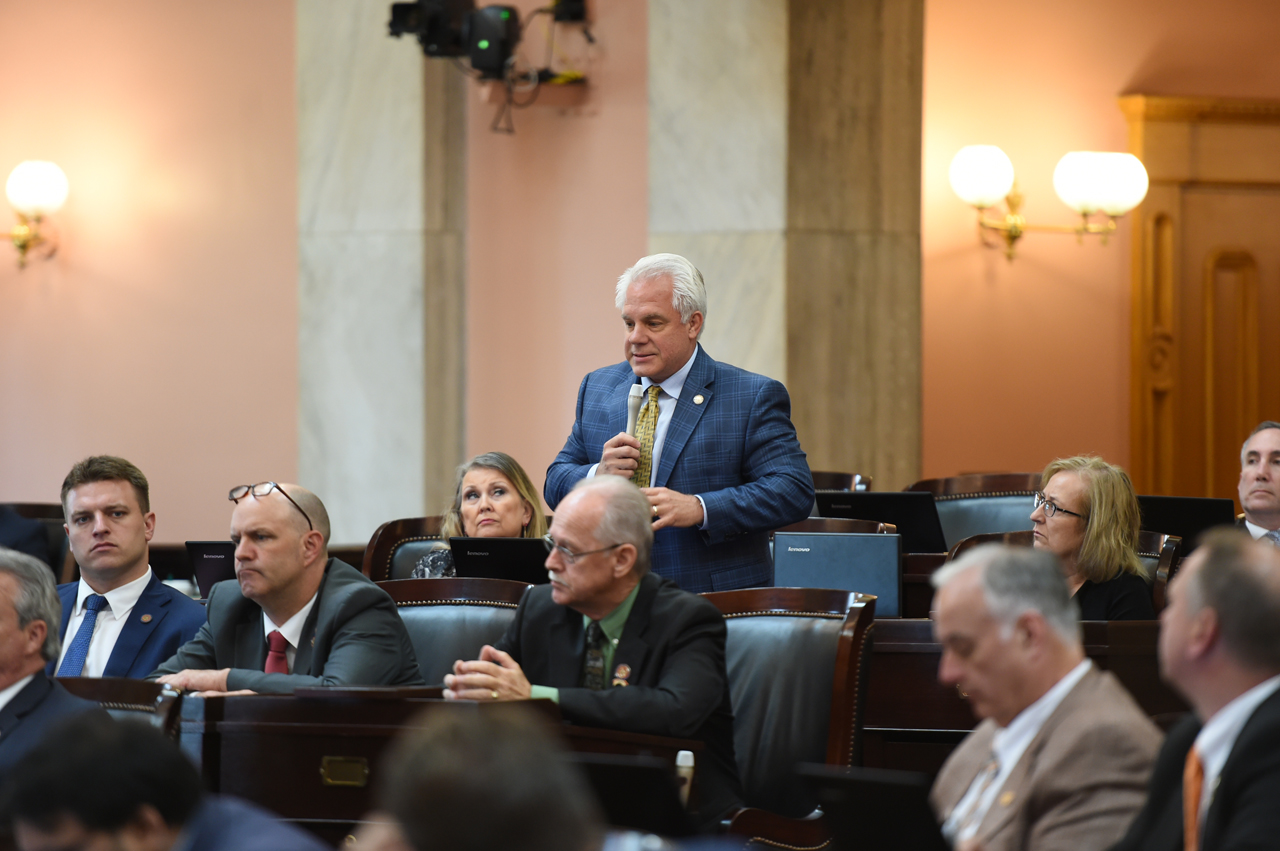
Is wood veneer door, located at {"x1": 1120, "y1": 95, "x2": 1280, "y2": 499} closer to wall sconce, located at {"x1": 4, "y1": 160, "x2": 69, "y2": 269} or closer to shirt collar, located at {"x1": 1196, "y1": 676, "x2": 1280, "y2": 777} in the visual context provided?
wall sconce, located at {"x1": 4, "y1": 160, "x2": 69, "y2": 269}

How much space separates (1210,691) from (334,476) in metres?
5.77

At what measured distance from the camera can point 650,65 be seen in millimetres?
6617

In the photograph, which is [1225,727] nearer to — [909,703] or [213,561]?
[909,703]

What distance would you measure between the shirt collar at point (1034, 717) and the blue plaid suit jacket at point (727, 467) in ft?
4.77

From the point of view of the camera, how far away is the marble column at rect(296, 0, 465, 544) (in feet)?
23.4

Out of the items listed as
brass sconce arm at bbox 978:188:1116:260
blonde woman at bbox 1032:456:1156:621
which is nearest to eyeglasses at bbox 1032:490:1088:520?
blonde woman at bbox 1032:456:1156:621

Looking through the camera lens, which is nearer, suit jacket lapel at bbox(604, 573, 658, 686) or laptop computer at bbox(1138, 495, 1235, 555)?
suit jacket lapel at bbox(604, 573, 658, 686)

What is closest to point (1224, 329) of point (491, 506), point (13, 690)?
point (491, 506)

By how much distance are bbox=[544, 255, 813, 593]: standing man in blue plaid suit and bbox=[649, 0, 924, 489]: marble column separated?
270 centimetres

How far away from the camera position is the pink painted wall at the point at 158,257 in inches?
300

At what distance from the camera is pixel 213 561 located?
13.0ft

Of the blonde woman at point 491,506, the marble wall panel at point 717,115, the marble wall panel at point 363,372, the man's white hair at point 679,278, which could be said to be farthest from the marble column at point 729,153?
the man's white hair at point 679,278

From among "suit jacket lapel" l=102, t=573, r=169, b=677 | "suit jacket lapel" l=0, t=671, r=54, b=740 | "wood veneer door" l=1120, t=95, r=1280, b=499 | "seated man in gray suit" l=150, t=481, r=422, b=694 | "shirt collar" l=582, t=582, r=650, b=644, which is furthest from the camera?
"wood veneer door" l=1120, t=95, r=1280, b=499

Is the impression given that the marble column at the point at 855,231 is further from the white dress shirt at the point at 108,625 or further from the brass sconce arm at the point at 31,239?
the brass sconce arm at the point at 31,239
